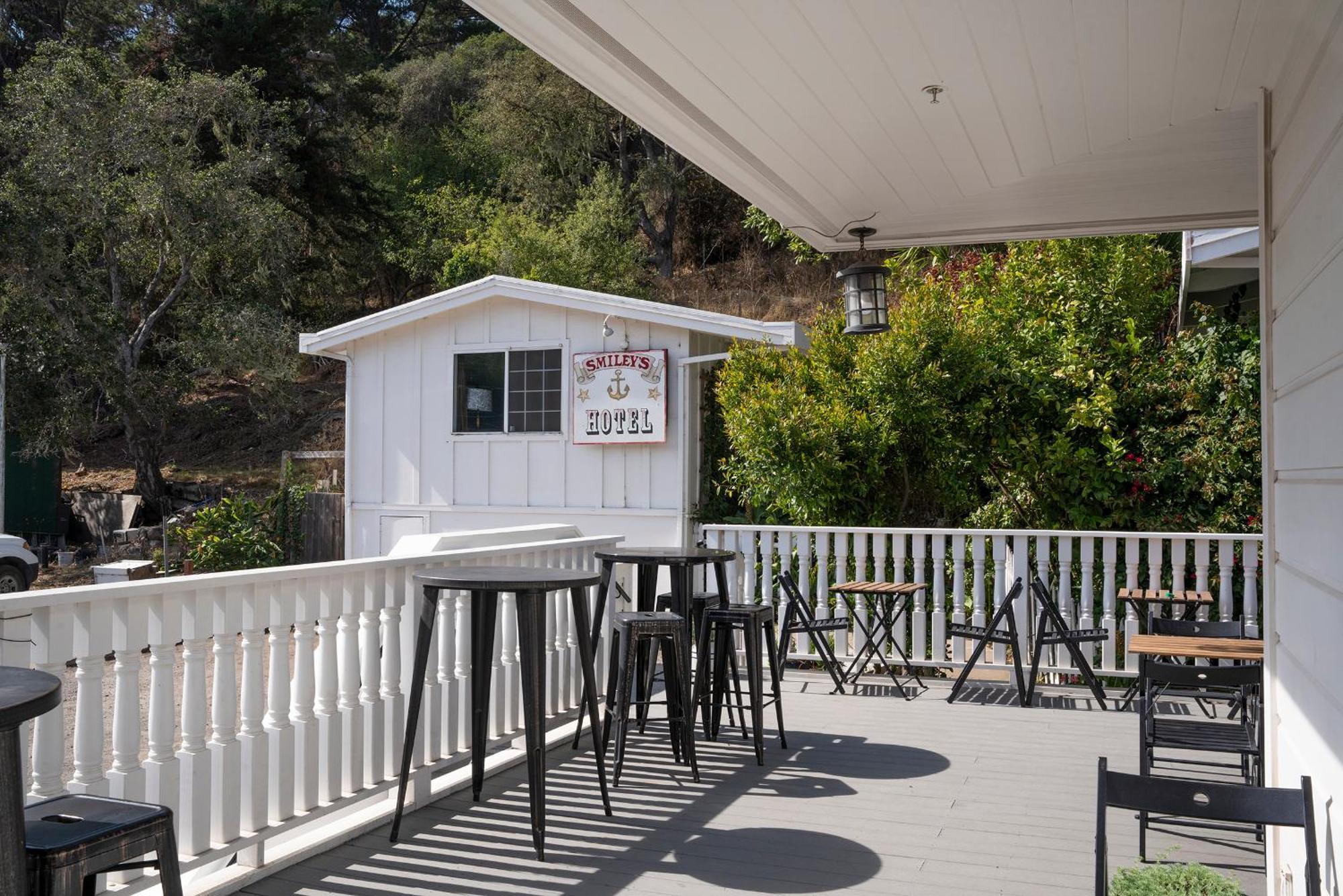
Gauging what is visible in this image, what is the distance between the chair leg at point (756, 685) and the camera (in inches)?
201

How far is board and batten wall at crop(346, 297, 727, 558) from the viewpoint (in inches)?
439

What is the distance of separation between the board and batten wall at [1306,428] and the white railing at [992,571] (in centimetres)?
421

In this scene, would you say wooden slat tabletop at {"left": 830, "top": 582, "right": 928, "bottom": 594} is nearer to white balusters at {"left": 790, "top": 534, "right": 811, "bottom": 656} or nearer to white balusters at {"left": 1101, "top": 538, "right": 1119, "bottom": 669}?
white balusters at {"left": 790, "top": 534, "right": 811, "bottom": 656}

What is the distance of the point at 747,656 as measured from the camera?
17.9ft

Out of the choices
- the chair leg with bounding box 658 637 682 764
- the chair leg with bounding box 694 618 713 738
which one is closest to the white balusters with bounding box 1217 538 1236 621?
the chair leg with bounding box 694 618 713 738

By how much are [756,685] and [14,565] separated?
1219 cm

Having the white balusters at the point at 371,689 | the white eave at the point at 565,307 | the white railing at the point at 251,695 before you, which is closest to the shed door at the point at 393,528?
the white eave at the point at 565,307

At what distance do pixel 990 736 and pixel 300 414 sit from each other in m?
21.4

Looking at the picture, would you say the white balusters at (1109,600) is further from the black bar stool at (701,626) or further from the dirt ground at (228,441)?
the dirt ground at (228,441)

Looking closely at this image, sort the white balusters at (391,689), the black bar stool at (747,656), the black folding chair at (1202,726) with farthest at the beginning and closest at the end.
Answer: the black bar stool at (747,656)
the white balusters at (391,689)
the black folding chair at (1202,726)

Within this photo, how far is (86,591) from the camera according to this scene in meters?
3.07

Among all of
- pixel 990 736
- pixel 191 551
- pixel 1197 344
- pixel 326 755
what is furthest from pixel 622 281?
pixel 326 755

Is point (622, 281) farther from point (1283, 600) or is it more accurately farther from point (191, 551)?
point (1283, 600)

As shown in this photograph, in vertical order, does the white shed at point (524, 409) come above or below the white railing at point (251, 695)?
above
